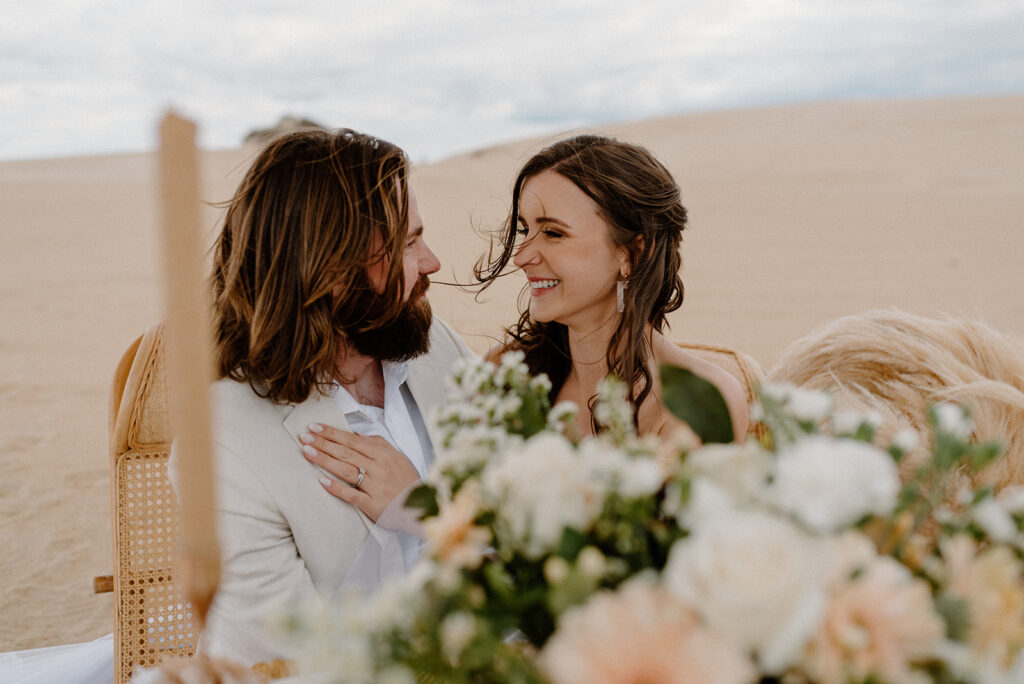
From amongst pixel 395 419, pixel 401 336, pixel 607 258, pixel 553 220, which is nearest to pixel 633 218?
pixel 607 258

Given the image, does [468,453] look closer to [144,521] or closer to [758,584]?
[758,584]

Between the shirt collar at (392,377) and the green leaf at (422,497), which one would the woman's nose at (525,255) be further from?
the green leaf at (422,497)

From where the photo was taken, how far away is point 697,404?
3.16 feet

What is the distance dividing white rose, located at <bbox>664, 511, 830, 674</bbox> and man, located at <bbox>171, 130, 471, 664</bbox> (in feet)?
4.66

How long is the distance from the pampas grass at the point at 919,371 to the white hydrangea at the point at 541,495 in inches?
65.9

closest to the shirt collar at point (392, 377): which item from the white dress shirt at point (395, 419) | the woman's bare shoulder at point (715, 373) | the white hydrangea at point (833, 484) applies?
the white dress shirt at point (395, 419)

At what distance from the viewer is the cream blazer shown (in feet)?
6.46

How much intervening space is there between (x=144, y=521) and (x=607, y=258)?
5.69ft

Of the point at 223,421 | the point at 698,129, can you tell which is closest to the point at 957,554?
the point at 223,421

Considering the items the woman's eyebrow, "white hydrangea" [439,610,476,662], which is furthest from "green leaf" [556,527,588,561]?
the woman's eyebrow

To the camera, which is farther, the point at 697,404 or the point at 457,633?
the point at 697,404

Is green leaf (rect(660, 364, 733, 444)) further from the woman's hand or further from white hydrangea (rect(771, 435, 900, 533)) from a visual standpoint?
the woman's hand

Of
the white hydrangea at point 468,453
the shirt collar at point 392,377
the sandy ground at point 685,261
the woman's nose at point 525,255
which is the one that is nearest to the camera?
the white hydrangea at point 468,453

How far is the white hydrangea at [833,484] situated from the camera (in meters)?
0.71
